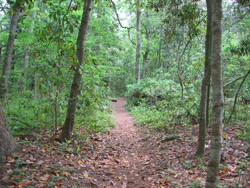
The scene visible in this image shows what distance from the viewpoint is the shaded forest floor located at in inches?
148

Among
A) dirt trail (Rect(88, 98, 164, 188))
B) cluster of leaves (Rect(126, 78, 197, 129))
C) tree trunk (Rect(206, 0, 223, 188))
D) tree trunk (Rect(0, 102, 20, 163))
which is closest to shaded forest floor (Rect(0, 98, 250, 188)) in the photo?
dirt trail (Rect(88, 98, 164, 188))

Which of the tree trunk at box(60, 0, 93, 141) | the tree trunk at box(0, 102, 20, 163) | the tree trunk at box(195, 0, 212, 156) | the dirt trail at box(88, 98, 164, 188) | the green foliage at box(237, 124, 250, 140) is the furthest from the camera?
Result: the tree trunk at box(60, 0, 93, 141)

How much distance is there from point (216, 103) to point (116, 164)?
371cm

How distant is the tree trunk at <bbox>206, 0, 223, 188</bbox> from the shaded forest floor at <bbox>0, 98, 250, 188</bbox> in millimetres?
997

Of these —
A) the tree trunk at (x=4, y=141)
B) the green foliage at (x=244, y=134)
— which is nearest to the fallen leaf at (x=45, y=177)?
the tree trunk at (x=4, y=141)

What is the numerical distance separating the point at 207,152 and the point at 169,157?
1039mm

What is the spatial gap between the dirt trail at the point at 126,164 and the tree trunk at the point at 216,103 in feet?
6.29

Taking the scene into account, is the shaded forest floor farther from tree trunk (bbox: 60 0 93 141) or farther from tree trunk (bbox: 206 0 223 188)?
tree trunk (bbox: 206 0 223 188)

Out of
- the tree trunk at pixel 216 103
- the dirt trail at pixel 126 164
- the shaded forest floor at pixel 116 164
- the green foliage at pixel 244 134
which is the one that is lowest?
the dirt trail at pixel 126 164

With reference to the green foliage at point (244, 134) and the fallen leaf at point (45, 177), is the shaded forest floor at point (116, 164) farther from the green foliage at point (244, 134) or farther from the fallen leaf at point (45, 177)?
the green foliage at point (244, 134)

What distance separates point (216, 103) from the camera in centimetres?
278

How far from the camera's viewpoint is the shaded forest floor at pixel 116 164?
3.75 metres

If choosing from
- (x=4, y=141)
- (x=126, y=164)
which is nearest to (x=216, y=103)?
(x=126, y=164)

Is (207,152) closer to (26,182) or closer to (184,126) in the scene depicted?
(184,126)
